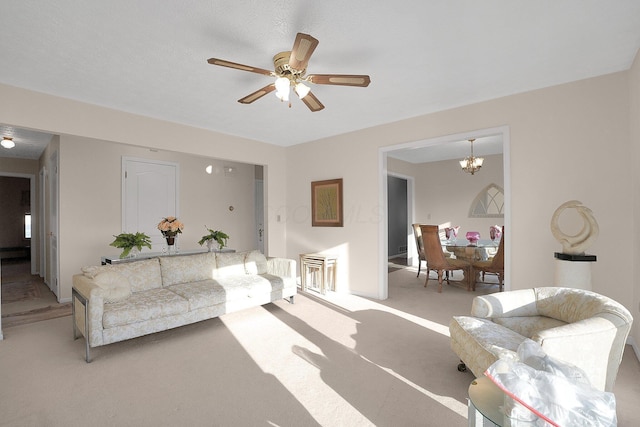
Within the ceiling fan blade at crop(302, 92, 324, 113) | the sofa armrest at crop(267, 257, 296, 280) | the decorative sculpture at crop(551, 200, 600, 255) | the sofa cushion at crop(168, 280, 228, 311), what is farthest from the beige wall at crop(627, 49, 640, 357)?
the sofa cushion at crop(168, 280, 228, 311)

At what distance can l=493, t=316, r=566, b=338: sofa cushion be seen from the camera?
2322mm

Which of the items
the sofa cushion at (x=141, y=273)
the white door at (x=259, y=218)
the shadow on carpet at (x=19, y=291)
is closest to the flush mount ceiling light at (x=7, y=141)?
the shadow on carpet at (x=19, y=291)

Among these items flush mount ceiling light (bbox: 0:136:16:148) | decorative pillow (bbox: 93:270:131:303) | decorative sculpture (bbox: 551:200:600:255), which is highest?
flush mount ceiling light (bbox: 0:136:16:148)

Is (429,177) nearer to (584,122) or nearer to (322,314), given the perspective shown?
(584,122)

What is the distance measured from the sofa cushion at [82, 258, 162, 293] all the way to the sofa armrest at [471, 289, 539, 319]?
10.9 ft

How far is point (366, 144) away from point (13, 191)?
1095cm

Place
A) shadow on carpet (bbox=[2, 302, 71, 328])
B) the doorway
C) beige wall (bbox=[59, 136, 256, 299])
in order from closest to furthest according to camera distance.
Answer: the doorway < shadow on carpet (bbox=[2, 302, 71, 328]) < beige wall (bbox=[59, 136, 256, 299])

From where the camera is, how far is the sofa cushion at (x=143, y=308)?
2.71 meters

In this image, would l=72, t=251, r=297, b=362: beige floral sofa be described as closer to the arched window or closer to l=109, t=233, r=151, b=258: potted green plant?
l=109, t=233, r=151, b=258: potted green plant

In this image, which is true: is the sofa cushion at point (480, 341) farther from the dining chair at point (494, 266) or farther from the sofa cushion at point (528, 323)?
the dining chair at point (494, 266)

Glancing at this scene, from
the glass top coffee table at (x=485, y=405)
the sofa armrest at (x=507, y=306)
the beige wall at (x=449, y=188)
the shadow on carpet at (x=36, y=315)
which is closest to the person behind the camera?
the glass top coffee table at (x=485, y=405)

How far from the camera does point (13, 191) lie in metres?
9.25

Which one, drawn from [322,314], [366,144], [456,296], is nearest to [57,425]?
[322,314]

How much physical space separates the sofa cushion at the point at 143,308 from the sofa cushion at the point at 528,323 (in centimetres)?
295
